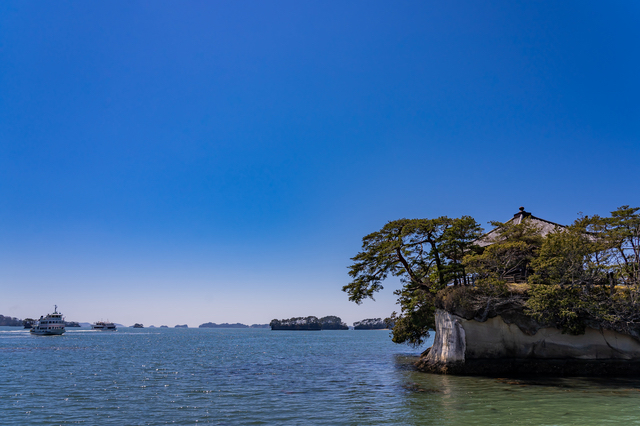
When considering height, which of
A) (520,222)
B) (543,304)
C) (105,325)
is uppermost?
(520,222)

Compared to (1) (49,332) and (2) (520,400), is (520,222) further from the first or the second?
(1) (49,332)

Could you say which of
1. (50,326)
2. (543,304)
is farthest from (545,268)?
(50,326)

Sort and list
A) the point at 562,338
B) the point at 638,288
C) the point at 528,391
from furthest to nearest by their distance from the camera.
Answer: the point at 562,338
the point at 638,288
the point at 528,391

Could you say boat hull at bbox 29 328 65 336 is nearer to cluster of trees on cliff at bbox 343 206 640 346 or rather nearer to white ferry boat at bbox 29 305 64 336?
white ferry boat at bbox 29 305 64 336

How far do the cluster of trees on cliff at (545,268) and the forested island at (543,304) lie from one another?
0.06 meters

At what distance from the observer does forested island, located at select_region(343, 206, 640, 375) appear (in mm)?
22969

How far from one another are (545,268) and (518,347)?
5.73 m

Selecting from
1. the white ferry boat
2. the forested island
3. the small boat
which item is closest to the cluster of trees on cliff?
the forested island

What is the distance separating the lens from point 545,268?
24.6 meters

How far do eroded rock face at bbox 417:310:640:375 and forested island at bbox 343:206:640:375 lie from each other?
2.3 inches

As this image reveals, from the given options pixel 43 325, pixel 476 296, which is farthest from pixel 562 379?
pixel 43 325

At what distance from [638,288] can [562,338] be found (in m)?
5.59

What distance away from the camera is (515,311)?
2530 centimetres

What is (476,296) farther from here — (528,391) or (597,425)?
(597,425)
